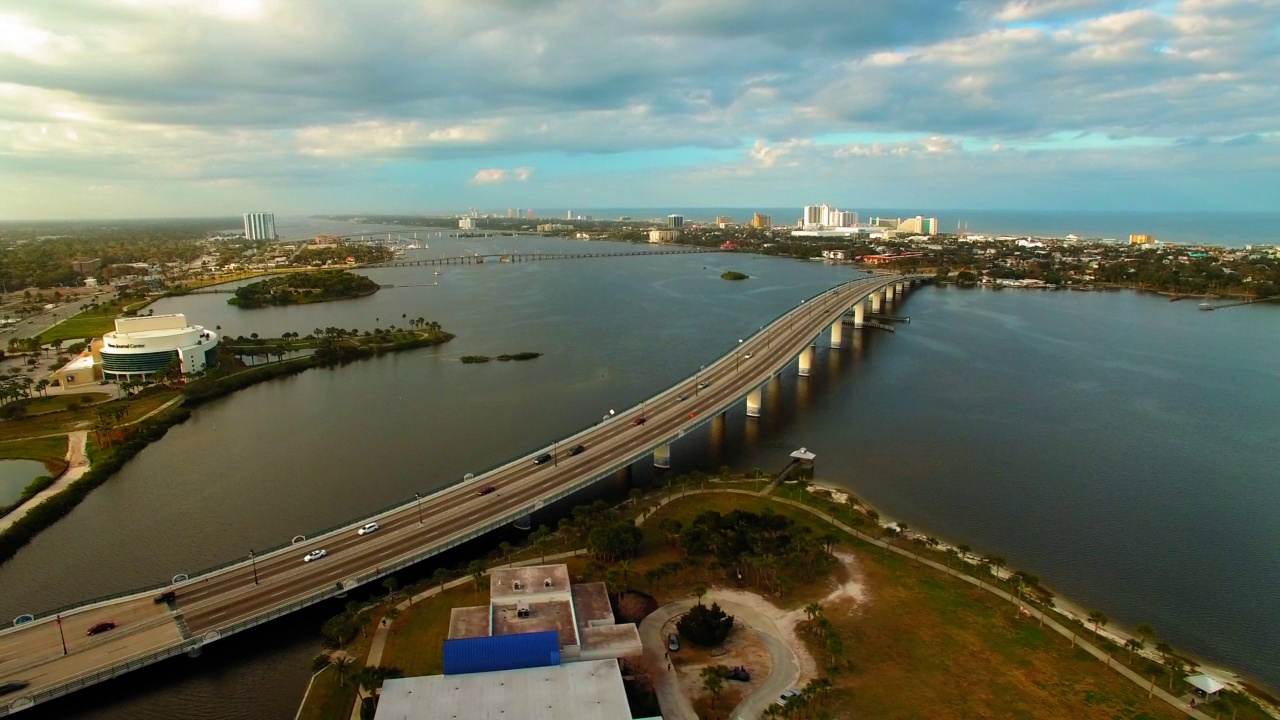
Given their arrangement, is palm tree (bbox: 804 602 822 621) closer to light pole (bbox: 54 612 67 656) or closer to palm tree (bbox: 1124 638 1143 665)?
palm tree (bbox: 1124 638 1143 665)

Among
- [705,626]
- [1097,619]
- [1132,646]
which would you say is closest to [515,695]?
[705,626]

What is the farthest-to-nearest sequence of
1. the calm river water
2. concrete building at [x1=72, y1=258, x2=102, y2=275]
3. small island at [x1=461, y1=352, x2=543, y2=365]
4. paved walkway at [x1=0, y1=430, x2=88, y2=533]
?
concrete building at [x1=72, y1=258, x2=102, y2=275]
small island at [x1=461, y1=352, x2=543, y2=365]
paved walkway at [x1=0, y1=430, x2=88, y2=533]
the calm river water

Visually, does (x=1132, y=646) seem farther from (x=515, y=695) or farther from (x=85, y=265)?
(x=85, y=265)

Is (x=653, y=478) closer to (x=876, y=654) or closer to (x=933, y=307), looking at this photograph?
(x=876, y=654)

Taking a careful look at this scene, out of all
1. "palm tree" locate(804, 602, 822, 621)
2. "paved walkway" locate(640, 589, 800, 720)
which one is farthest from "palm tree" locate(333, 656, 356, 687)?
"palm tree" locate(804, 602, 822, 621)

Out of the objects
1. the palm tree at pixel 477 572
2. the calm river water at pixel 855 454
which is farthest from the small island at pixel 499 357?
the palm tree at pixel 477 572

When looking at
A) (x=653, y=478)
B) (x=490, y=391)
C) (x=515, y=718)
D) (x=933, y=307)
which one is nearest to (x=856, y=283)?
(x=933, y=307)
